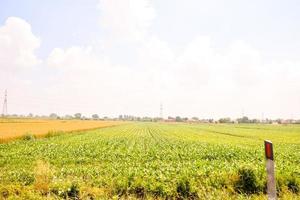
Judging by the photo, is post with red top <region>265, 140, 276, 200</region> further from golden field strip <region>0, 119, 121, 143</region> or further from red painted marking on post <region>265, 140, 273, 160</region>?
golden field strip <region>0, 119, 121, 143</region>

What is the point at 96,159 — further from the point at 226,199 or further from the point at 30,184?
the point at 226,199

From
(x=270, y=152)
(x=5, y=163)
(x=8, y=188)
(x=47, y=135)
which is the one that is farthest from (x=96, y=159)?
(x=47, y=135)

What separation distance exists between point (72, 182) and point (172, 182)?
3.13m

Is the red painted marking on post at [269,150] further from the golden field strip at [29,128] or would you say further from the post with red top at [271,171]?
the golden field strip at [29,128]

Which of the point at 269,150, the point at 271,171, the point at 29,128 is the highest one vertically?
the point at 269,150

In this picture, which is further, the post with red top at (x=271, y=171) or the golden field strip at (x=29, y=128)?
the golden field strip at (x=29, y=128)

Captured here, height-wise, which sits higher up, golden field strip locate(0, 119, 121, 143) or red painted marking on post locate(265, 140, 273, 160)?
red painted marking on post locate(265, 140, 273, 160)

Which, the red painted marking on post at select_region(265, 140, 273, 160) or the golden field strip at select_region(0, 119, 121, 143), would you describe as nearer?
the red painted marking on post at select_region(265, 140, 273, 160)

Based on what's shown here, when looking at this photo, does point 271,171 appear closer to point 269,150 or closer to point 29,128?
point 269,150

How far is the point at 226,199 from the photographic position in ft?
22.7

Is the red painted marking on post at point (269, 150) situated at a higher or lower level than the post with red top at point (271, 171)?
higher

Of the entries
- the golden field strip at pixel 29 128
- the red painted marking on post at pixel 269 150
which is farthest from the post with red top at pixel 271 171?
the golden field strip at pixel 29 128

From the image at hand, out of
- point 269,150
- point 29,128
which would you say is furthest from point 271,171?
point 29,128

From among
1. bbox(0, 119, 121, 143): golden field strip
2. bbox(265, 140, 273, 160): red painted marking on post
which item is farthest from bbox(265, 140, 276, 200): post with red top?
bbox(0, 119, 121, 143): golden field strip
